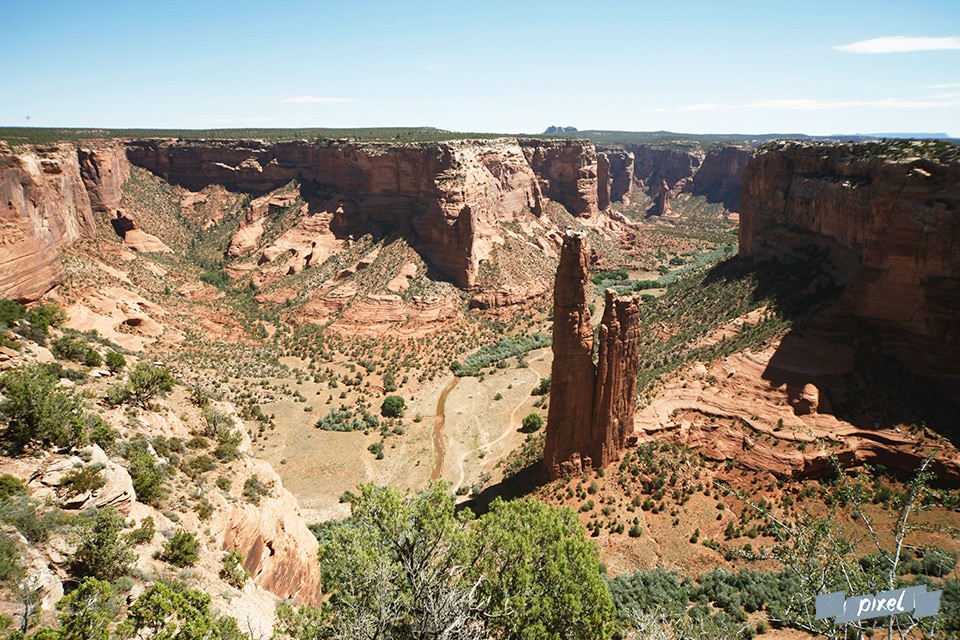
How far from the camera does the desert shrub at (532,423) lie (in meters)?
44.5

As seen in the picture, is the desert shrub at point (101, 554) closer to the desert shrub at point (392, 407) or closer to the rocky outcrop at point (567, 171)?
the desert shrub at point (392, 407)

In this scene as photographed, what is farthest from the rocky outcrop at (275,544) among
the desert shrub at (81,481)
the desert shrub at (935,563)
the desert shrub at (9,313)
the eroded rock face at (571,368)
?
the desert shrub at (935,563)

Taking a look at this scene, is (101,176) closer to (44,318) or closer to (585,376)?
(44,318)

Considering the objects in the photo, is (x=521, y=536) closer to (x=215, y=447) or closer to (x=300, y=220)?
(x=215, y=447)

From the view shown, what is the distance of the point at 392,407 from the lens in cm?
4822

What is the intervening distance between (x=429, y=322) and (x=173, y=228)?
44.3 meters

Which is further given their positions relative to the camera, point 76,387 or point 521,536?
point 76,387

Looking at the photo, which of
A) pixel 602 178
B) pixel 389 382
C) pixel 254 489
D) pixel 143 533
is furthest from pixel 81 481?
pixel 602 178

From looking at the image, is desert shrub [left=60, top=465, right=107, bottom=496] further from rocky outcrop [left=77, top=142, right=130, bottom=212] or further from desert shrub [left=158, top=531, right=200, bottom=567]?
rocky outcrop [left=77, top=142, right=130, bottom=212]

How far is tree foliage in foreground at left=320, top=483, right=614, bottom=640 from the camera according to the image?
1555cm

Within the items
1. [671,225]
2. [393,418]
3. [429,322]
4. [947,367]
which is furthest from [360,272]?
[671,225]

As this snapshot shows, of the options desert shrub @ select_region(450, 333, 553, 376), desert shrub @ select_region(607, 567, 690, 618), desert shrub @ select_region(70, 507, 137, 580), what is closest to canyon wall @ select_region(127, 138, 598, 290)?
desert shrub @ select_region(450, 333, 553, 376)

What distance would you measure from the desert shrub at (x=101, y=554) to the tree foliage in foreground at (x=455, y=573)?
18.5ft

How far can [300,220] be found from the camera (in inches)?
3098
